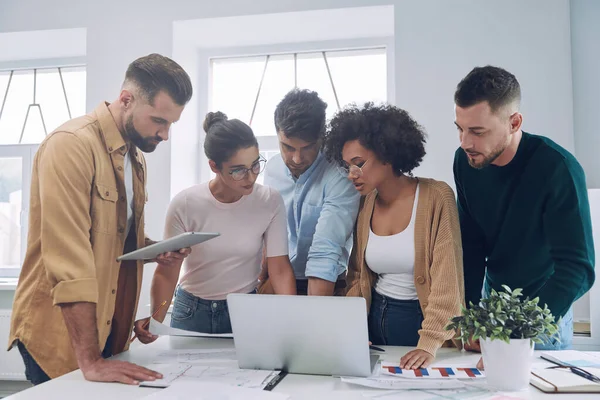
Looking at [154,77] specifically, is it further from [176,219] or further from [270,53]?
[270,53]

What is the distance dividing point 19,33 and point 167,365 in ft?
9.76

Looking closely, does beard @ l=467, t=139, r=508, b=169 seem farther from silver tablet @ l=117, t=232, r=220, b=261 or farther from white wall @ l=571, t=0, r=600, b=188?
white wall @ l=571, t=0, r=600, b=188

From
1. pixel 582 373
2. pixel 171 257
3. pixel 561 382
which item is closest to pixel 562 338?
pixel 582 373

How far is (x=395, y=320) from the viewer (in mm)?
1755

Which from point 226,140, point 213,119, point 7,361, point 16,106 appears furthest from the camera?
point 16,106

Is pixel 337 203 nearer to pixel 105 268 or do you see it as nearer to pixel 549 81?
pixel 105 268

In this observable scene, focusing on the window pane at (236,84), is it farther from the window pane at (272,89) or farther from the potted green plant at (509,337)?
the potted green plant at (509,337)

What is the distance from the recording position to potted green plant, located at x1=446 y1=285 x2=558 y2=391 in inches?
48.5

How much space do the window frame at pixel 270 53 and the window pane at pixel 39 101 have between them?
3.13ft

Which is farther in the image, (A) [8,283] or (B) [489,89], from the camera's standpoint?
(A) [8,283]

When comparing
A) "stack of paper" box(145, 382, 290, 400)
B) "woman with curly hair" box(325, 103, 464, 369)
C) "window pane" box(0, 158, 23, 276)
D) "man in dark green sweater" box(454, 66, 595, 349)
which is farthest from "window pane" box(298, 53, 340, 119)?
"stack of paper" box(145, 382, 290, 400)

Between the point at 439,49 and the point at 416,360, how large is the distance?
208 cm

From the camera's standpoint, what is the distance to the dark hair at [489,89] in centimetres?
176

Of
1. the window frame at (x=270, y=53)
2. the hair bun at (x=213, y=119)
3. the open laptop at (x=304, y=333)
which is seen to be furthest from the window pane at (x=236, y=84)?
the open laptop at (x=304, y=333)
